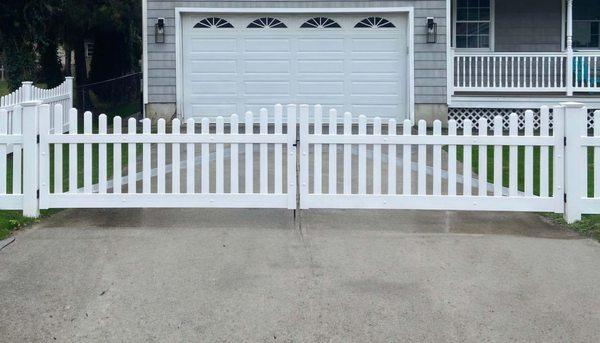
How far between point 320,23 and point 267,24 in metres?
1.25

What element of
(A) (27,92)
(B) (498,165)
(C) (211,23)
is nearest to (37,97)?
(A) (27,92)

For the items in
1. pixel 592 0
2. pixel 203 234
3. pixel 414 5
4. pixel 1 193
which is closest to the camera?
pixel 203 234

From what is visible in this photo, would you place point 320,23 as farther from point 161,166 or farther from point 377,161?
point 161,166

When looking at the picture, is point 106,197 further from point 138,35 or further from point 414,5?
point 138,35

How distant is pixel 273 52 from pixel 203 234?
32.7 feet

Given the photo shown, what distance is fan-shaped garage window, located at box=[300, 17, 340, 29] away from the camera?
52.3 feet

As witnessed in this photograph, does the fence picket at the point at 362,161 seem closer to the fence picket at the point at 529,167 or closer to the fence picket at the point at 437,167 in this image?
the fence picket at the point at 437,167

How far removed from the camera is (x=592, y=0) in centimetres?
1761

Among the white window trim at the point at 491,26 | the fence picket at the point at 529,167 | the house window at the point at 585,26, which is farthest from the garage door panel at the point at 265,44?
the fence picket at the point at 529,167

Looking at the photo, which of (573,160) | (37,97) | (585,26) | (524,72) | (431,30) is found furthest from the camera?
(585,26)

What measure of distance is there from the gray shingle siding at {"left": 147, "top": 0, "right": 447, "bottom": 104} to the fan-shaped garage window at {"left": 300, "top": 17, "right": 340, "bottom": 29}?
360 millimetres

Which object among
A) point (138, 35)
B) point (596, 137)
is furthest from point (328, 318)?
point (138, 35)

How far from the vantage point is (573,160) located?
6984mm

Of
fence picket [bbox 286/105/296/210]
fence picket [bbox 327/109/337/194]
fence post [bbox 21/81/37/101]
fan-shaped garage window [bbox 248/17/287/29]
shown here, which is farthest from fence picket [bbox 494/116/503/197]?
fan-shaped garage window [bbox 248/17/287/29]
